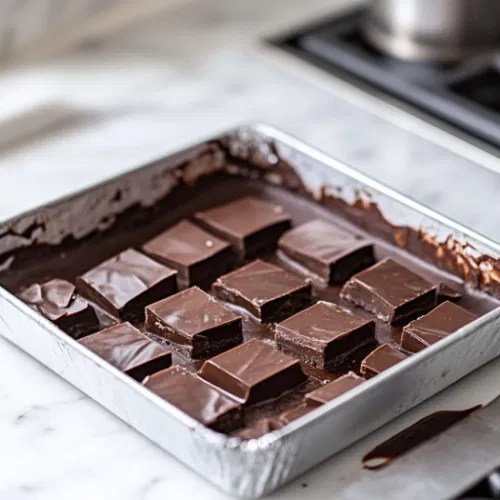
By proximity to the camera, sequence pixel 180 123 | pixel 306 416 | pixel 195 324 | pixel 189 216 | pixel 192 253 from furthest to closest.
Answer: pixel 180 123 < pixel 189 216 < pixel 192 253 < pixel 195 324 < pixel 306 416

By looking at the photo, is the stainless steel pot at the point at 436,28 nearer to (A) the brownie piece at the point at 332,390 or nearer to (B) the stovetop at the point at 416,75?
(B) the stovetop at the point at 416,75

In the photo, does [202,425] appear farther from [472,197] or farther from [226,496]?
[472,197]

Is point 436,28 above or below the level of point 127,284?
above

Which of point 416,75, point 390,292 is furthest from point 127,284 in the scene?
point 416,75

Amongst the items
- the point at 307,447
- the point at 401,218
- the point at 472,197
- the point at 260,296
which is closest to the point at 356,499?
the point at 307,447

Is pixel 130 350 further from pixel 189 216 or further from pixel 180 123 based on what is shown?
pixel 180 123

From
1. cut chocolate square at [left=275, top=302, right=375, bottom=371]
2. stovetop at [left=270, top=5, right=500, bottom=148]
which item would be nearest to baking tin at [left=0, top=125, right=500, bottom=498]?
cut chocolate square at [left=275, top=302, right=375, bottom=371]

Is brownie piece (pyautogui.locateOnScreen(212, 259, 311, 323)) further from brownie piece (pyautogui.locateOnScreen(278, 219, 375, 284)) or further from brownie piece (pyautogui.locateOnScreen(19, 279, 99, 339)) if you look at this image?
brownie piece (pyautogui.locateOnScreen(19, 279, 99, 339))
